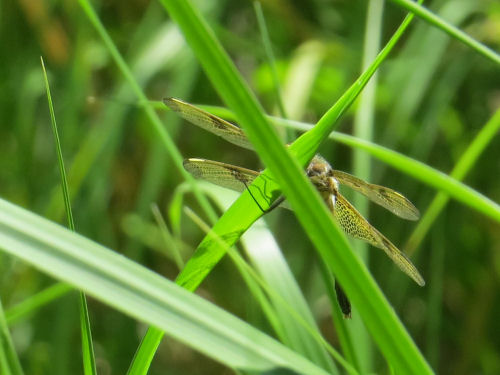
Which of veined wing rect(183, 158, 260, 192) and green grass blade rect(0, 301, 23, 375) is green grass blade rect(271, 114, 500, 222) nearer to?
veined wing rect(183, 158, 260, 192)

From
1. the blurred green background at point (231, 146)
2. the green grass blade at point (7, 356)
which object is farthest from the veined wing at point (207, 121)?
the blurred green background at point (231, 146)

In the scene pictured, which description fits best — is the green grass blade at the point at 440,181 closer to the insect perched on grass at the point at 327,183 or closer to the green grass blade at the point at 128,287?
the insect perched on grass at the point at 327,183

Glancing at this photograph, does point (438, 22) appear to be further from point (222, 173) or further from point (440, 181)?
point (222, 173)

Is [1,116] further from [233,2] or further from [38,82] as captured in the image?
[233,2]

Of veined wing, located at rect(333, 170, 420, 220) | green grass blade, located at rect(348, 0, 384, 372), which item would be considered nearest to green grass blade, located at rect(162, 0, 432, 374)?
veined wing, located at rect(333, 170, 420, 220)

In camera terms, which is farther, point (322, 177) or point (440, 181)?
point (322, 177)

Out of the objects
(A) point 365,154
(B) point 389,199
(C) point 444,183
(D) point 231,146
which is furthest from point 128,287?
(D) point 231,146
